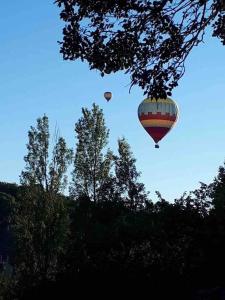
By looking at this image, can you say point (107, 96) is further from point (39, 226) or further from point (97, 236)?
point (39, 226)

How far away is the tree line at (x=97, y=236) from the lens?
23.4 m

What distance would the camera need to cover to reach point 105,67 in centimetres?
1275

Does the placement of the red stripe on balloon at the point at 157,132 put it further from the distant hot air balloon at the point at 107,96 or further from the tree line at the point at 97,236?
the distant hot air balloon at the point at 107,96

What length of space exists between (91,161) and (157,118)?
11.1 meters

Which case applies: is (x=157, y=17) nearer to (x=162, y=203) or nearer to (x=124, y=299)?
(x=124, y=299)

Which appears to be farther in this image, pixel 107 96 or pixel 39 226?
pixel 107 96

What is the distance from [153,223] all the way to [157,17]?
2882 cm

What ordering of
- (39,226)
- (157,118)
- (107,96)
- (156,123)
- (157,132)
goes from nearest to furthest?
(39,226) → (157,118) → (156,123) → (157,132) → (107,96)

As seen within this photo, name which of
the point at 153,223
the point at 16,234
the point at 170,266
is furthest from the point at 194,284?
the point at 153,223

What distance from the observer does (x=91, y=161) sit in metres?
56.4

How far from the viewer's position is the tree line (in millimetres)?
23391

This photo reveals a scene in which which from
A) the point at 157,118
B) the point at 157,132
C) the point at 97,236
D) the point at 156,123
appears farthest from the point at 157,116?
the point at 97,236

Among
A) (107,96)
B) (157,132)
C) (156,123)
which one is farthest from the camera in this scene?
(107,96)

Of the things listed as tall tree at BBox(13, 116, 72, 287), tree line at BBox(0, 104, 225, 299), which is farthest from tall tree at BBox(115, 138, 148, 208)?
tall tree at BBox(13, 116, 72, 287)
